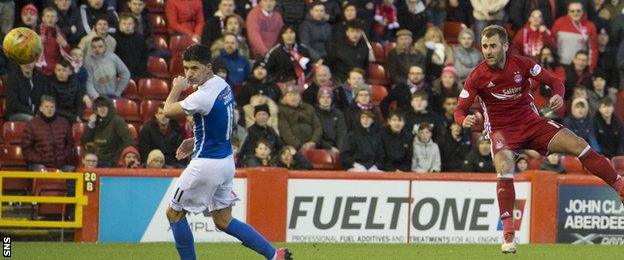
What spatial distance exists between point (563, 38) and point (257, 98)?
5.41 m

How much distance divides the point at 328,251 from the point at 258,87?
15.1 feet

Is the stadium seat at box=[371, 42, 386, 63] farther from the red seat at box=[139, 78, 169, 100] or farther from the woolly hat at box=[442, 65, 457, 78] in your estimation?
the red seat at box=[139, 78, 169, 100]

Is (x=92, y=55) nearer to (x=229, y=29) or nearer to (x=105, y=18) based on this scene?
(x=105, y=18)

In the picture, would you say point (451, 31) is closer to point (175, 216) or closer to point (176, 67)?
point (176, 67)

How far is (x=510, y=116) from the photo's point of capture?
504 inches

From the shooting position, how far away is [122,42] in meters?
18.9

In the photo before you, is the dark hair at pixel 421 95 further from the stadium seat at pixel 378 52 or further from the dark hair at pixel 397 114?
the stadium seat at pixel 378 52

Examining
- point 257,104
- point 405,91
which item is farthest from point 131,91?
point 405,91

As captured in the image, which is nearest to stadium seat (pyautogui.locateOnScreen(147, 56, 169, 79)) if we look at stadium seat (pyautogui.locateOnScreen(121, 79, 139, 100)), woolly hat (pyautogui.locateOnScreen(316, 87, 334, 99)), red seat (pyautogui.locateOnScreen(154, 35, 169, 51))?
red seat (pyautogui.locateOnScreen(154, 35, 169, 51))

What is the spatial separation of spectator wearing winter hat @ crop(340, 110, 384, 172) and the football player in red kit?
16.7ft

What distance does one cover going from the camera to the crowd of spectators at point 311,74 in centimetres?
1742

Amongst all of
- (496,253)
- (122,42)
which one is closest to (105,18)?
(122,42)

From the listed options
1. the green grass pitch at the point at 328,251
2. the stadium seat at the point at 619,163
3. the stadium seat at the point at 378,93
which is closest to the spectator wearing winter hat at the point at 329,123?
the stadium seat at the point at 378,93

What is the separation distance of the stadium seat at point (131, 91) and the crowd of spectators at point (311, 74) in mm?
124
